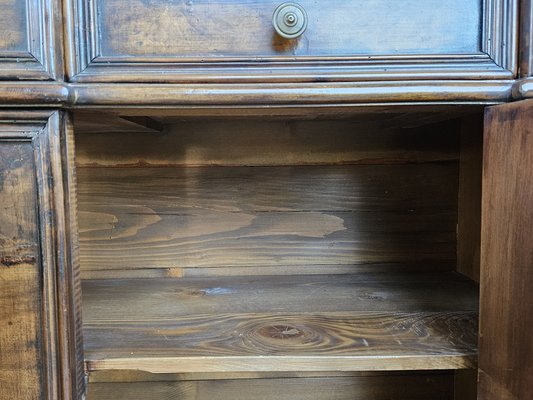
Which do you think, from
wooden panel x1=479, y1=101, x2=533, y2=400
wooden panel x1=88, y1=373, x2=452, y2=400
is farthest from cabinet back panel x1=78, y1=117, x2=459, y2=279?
wooden panel x1=479, y1=101, x2=533, y2=400

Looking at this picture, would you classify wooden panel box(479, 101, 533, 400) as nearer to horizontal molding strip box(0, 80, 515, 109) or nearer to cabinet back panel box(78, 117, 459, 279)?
horizontal molding strip box(0, 80, 515, 109)

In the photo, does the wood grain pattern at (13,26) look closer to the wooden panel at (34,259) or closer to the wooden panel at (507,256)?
the wooden panel at (34,259)

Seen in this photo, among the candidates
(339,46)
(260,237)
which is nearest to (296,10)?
(339,46)

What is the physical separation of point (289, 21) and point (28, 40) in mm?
249

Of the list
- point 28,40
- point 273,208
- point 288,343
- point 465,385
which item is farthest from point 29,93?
point 465,385

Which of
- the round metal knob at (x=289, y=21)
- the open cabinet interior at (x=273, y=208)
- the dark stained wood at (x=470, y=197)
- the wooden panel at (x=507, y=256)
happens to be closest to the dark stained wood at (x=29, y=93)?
the round metal knob at (x=289, y=21)

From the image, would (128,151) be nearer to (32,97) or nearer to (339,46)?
(32,97)

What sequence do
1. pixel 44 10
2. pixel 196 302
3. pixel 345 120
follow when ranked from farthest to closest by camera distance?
pixel 345 120 → pixel 196 302 → pixel 44 10

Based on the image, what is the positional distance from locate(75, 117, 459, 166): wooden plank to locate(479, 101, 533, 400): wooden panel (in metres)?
0.35

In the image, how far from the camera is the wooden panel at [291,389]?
0.87 meters

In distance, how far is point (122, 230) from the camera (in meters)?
0.82

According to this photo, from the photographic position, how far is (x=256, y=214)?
0.82 meters

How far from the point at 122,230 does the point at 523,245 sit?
0.64 metres

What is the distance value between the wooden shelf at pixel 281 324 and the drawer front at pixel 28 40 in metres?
0.30
